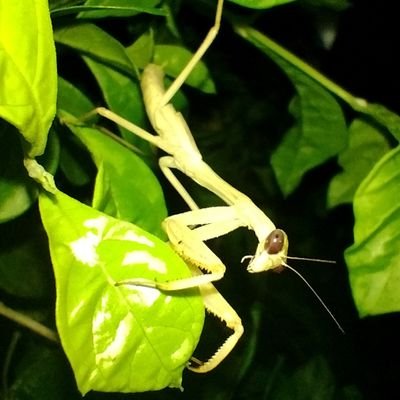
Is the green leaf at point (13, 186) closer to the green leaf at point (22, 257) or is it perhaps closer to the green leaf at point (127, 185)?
the green leaf at point (127, 185)

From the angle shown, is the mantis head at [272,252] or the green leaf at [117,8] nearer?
the green leaf at [117,8]

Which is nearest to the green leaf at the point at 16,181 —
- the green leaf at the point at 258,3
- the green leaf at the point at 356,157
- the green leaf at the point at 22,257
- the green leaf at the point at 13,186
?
the green leaf at the point at 13,186

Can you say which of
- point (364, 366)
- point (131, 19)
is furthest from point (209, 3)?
point (364, 366)

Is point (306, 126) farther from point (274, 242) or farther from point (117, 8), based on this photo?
point (117, 8)

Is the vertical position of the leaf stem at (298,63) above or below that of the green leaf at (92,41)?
below

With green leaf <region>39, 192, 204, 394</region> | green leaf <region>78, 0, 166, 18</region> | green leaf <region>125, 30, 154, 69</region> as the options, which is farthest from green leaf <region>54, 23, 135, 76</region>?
green leaf <region>39, 192, 204, 394</region>

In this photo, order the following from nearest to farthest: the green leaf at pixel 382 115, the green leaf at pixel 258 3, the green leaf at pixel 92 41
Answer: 1. the green leaf at pixel 258 3
2. the green leaf at pixel 92 41
3. the green leaf at pixel 382 115

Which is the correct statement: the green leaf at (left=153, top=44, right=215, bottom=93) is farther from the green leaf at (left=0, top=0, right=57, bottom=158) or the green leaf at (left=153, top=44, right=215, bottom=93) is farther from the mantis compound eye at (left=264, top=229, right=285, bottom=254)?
the green leaf at (left=0, top=0, right=57, bottom=158)
